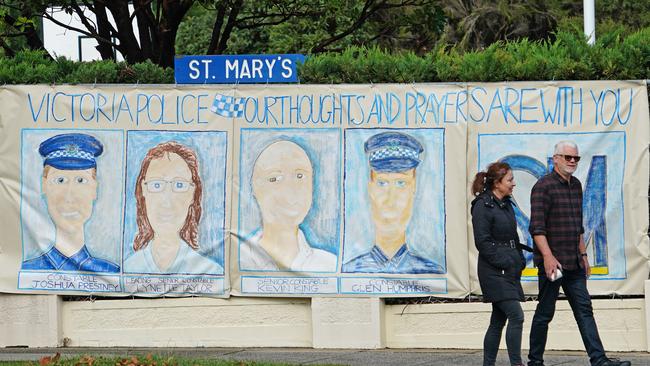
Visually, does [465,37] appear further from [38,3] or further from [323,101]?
[323,101]

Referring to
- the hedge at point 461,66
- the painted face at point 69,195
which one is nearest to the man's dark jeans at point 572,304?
the hedge at point 461,66

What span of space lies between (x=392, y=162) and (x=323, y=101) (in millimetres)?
880

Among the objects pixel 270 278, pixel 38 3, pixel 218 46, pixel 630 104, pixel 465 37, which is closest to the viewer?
pixel 630 104

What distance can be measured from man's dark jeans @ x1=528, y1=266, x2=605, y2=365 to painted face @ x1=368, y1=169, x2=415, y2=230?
2025 mm

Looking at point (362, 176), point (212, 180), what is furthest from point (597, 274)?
point (212, 180)

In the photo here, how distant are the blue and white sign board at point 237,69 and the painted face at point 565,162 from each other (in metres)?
3.12

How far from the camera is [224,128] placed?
11211 millimetres

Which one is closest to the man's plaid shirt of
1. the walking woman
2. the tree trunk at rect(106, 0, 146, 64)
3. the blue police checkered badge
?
the walking woman

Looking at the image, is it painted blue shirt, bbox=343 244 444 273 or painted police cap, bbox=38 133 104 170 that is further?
painted police cap, bbox=38 133 104 170

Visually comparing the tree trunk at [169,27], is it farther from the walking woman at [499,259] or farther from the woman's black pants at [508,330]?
the woman's black pants at [508,330]

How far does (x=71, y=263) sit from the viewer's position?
11461 mm

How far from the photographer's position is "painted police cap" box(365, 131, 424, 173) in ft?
35.7

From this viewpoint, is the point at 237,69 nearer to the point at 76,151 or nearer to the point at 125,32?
the point at 76,151

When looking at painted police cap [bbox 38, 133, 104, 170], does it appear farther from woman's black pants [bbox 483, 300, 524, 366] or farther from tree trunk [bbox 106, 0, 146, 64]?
woman's black pants [bbox 483, 300, 524, 366]
